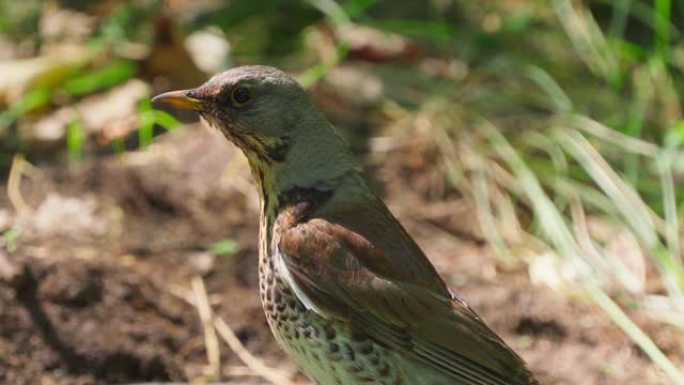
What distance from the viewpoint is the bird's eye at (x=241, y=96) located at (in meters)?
3.53

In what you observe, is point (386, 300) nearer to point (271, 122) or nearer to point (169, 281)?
point (271, 122)

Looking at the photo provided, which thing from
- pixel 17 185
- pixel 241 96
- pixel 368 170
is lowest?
pixel 368 170

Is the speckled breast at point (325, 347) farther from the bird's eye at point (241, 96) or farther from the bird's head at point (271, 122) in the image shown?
the bird's eye at point (241, 96)

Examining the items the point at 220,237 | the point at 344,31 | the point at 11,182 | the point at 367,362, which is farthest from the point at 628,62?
the point at 367,362

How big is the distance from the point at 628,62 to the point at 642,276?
152 cm

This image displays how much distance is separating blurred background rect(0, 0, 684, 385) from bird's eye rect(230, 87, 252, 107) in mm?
953

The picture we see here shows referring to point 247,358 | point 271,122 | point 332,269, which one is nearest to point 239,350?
point 247,358

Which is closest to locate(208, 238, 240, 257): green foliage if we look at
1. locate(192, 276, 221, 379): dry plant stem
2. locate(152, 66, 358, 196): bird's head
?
locate(192, 276, 221, 379): dry plant stem

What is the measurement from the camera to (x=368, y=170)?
544 cm

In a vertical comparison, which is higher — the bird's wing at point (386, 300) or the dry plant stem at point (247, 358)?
the bird's wing at point (386, 300)

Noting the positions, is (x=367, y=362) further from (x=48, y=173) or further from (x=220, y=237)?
(x=48, y=173)

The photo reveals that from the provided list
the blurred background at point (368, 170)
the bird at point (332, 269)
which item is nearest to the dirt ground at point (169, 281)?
the blurred background at point (368, 170)

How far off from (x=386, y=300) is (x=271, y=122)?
1.78 feet

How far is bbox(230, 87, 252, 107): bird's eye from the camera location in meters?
3.53
